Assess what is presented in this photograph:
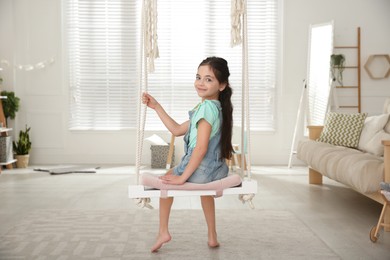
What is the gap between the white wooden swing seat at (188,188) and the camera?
2457 millimetres

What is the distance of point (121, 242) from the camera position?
9.80 feet

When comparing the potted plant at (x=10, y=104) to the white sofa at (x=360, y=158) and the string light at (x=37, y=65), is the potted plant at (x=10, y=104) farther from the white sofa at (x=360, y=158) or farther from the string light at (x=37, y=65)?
the white sofa at (x=360, y=158)

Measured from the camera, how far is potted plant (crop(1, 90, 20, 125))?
6.46m

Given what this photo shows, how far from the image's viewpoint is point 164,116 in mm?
2750

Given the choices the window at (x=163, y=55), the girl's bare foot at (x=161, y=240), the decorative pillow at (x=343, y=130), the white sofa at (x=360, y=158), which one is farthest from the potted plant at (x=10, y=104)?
the girl's bare foot at (x=161, y=240)

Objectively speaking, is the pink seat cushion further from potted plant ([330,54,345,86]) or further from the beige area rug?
potted plant ([330,54,345,86])

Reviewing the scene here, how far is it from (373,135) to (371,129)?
0.10 m

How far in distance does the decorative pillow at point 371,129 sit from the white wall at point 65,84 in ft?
7.06

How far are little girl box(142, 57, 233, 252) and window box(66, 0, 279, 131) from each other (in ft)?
13.5

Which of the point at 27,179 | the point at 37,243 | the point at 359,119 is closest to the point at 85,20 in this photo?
the point at 27,179

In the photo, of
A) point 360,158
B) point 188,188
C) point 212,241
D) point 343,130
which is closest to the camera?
point 188,188

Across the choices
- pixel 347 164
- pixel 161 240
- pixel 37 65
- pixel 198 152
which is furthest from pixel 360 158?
pixel 37 65

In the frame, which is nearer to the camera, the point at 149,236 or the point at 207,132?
A: the point at 207,132

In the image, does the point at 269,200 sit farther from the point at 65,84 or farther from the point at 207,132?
the point at 65,84
